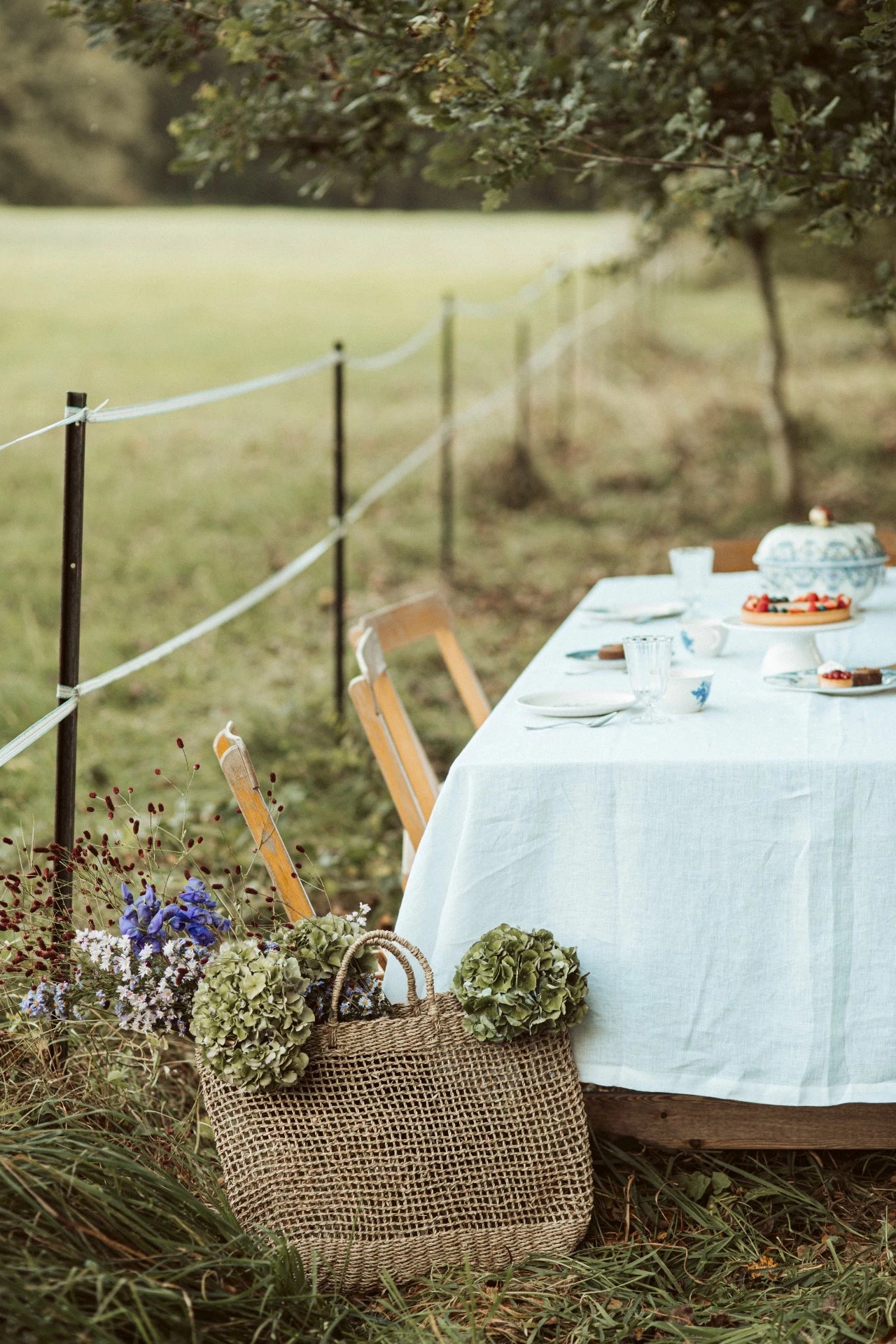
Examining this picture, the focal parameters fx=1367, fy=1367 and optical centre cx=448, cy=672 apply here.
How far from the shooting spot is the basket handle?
2020mm

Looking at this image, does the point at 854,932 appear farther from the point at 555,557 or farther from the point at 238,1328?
the point at 555,557

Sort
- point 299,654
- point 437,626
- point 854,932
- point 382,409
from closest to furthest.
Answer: point 854,932
point 437,626
point 299,654
point 382,409

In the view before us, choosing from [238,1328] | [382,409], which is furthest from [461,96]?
[382,409]

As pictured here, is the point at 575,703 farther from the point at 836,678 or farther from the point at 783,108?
the point at 783,108

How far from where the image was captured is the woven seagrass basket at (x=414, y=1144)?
2.04 metres

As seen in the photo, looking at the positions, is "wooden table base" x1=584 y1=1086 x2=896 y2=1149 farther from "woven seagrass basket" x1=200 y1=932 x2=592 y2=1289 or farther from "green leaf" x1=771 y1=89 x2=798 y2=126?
"green leaf" x1=771 y1=89 x2=798 y2=126

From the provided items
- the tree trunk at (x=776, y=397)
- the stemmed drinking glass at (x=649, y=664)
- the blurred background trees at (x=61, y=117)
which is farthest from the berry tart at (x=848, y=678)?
the blurred background trees at (x=61, y=117)

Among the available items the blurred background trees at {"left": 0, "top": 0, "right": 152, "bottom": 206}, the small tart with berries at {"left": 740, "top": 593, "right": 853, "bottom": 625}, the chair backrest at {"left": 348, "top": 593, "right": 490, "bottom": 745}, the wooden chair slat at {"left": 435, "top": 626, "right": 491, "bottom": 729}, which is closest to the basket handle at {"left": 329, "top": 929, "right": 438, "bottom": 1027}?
the chair backrest at {"left": 348, "top": 593, "right": 490, "bottom": 745}

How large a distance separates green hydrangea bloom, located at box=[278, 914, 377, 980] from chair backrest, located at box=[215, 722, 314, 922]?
12 centimetres

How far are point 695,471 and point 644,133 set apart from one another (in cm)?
685

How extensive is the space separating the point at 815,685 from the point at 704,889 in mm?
522

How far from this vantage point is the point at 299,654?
5.96 metres

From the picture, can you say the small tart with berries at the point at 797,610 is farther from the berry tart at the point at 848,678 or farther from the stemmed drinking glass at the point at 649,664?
the stemmed drinking glass at the point at 649,664

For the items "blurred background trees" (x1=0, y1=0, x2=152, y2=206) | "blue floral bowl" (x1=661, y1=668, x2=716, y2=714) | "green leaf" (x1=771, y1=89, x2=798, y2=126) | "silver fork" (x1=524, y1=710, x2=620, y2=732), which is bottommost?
"silver fork" (x1=524, y1=710, x2=620, y2=732)
